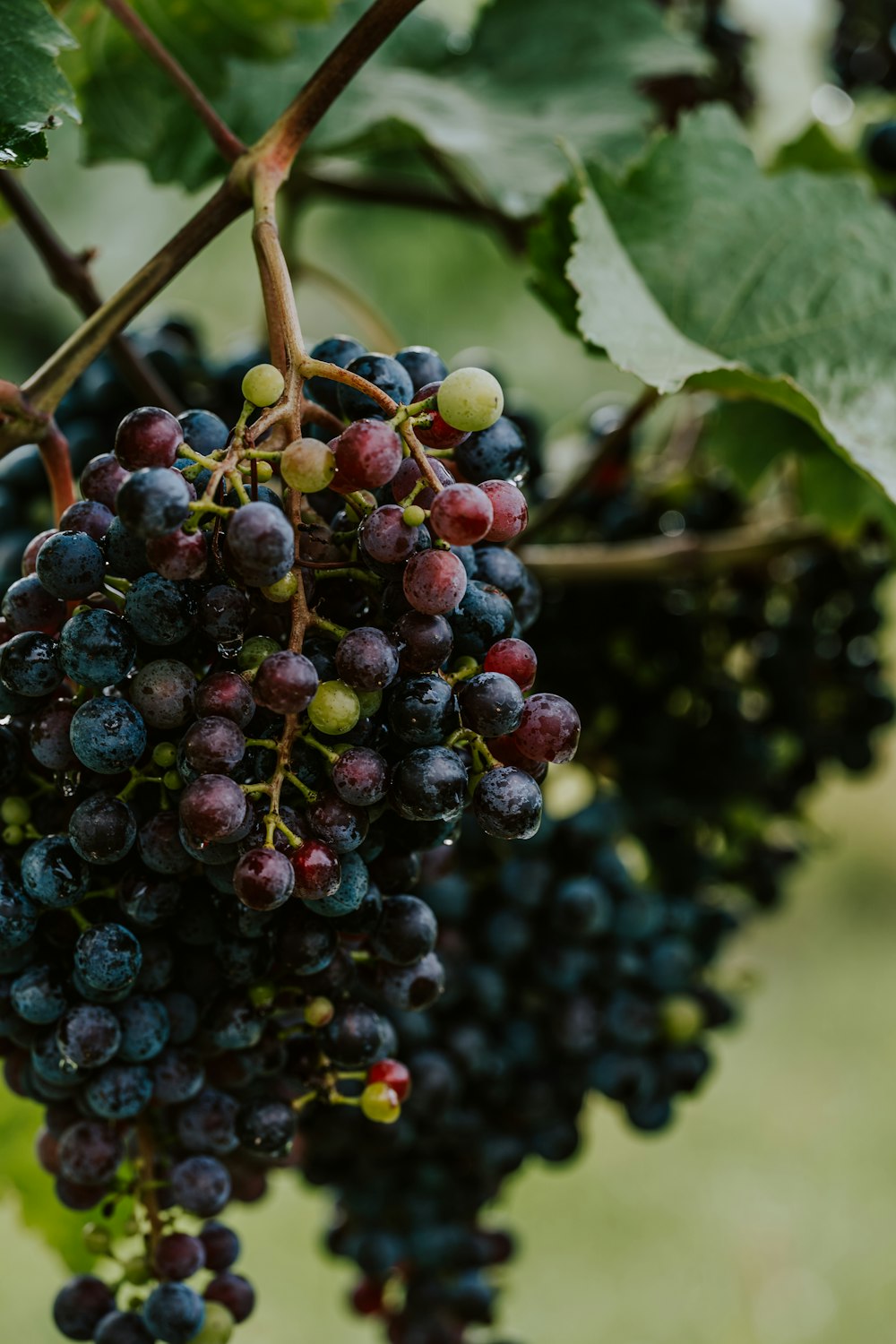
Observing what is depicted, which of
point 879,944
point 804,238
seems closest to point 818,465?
point 804,238

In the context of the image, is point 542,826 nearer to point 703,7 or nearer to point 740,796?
point 740,796

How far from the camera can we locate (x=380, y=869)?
0.57m

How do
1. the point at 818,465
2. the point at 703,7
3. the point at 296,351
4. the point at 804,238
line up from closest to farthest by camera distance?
1. the point at 296,351
2. the point at 804,238
3. the point at 818,465
4. the point at 703,7

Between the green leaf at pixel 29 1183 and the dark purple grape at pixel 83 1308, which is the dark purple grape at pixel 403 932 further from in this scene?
the green leaf at pixel 29 1183

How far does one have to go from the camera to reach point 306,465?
1.53ft

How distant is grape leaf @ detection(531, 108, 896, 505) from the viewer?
804 millimetres

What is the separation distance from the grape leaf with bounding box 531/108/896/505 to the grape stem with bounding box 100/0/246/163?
0.22 m

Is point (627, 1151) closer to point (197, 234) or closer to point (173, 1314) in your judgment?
point (173, 1314)

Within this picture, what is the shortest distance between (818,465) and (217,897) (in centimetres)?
65

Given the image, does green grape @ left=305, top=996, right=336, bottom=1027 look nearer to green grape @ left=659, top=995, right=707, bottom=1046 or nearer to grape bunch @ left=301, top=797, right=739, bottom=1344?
grape bunch @ left=301, top=797, right=739, bottom=1344

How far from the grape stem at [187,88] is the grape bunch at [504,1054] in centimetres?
45

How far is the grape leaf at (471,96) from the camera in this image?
0.97 meters

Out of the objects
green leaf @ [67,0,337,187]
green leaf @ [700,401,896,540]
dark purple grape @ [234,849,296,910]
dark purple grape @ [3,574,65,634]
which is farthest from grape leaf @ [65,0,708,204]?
dark purple grape @ [234,849,296,910]

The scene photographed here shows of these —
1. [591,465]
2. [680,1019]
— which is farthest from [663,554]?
[680,1019]
